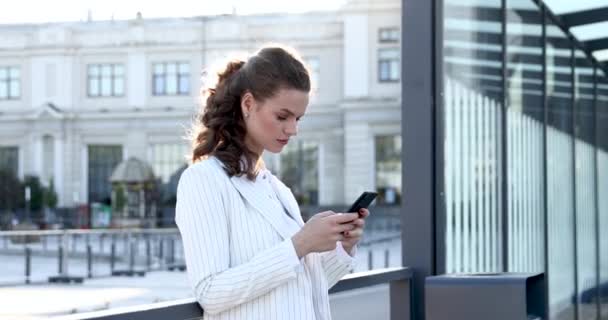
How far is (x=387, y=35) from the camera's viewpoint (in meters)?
62.4

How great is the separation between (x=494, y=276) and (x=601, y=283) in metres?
6.37

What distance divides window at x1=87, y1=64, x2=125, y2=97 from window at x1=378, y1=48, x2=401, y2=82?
15485mm

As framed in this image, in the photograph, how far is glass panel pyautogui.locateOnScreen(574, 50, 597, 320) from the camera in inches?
378

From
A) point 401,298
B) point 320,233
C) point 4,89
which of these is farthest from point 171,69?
point 320,233

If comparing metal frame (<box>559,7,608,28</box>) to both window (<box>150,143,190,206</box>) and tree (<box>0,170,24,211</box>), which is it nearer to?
tree (<box>0,170,24,211</box>)

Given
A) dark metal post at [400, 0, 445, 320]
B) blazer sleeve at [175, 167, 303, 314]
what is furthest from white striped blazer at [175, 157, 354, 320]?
dark metal post at [400, 0, 445, 320]

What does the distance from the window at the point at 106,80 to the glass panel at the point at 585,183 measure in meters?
58.0

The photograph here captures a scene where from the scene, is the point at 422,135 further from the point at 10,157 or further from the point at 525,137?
the point at 10,157

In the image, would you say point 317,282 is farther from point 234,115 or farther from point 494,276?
point 494,276

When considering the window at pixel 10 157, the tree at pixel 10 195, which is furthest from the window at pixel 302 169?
the window at pixel 10 157

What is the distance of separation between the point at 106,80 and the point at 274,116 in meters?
65.2

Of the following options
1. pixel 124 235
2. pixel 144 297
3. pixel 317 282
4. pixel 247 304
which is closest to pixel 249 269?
pixel 247 304

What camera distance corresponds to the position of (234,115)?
2738 mm

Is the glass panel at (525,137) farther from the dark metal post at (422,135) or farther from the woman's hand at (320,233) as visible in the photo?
the woman's hand at (320,233)
